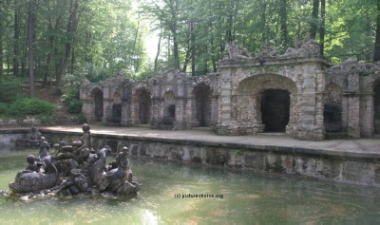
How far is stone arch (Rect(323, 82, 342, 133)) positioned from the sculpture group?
10.7 metres

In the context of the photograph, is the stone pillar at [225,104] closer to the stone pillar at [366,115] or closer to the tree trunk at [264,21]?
the stone pillar at [366,115]

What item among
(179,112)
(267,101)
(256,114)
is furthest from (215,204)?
(179,112)

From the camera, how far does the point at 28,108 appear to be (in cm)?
2206

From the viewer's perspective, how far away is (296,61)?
14383 millimetres

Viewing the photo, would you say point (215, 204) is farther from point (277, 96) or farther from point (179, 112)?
point (179, 112)

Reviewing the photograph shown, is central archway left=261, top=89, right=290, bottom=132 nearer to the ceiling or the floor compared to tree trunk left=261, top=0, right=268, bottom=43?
nearer to the floor

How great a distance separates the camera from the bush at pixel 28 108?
21.6m

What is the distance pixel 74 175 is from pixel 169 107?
13.1 m

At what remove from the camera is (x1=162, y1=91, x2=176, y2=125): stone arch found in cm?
2114

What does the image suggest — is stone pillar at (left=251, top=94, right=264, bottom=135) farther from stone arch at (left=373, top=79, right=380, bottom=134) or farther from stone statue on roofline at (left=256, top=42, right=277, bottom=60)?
stone arch at (left=373, top=79, right=380, bottom=134)

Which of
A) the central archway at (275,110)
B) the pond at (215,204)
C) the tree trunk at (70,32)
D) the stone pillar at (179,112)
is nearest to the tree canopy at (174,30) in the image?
the tree trunk at (70,32)

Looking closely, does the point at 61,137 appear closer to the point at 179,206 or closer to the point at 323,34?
the point at 179,206

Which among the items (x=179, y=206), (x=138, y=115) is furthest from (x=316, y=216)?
(x=138, y=115)

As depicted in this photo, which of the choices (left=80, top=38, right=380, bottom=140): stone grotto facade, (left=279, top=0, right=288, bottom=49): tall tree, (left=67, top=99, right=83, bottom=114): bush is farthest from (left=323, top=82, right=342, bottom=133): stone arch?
(left=67, top=99, right=83, bottom=114): bush
